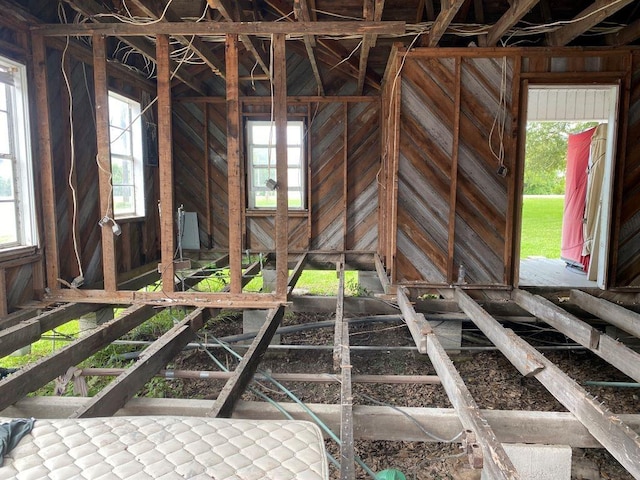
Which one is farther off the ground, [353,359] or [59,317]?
[59,317]

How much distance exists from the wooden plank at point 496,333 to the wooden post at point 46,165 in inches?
141

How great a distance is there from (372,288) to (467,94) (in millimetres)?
3430

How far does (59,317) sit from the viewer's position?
3289mm

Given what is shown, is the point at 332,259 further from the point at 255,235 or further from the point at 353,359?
the point at 353,359

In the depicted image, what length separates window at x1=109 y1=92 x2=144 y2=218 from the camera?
527cm

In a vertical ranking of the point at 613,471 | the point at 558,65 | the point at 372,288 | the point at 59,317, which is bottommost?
the point at 613,471

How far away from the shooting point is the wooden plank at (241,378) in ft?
6.24

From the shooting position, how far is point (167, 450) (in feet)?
4.21

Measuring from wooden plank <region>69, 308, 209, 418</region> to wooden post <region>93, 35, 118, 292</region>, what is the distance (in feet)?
3.21

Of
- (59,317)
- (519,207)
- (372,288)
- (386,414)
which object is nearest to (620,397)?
(519,207)

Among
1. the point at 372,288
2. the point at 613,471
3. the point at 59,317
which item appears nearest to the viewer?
the point at 613,471

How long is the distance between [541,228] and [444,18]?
508 inches

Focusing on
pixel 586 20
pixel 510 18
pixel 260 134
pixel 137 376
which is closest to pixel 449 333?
pixel 510 18

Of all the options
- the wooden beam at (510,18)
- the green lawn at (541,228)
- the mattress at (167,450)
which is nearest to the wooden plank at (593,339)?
the mattress at (167,450)
